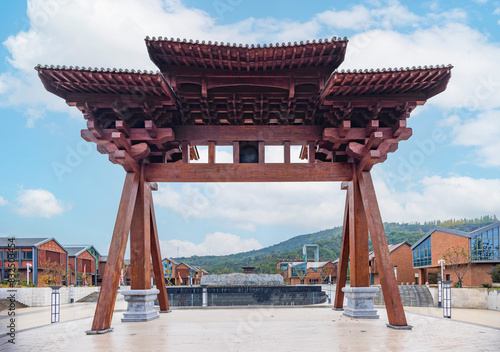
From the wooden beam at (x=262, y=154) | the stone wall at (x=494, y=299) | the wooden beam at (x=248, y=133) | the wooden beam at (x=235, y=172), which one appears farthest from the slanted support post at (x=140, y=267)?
the stone wall at (x=494, y=299)

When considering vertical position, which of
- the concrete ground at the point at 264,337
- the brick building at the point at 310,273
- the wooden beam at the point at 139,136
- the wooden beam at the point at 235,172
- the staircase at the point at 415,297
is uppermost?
the wooden beam at the point at 139,136

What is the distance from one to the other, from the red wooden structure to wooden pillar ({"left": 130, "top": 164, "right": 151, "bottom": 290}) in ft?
0.09

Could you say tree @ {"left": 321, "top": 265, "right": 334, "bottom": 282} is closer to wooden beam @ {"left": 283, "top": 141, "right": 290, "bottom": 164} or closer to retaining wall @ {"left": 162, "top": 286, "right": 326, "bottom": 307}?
retaining wall @ {"left": 162, "top": 286, "right": 326, "bottom": 307}

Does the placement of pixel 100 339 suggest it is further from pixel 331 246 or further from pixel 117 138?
pixel 331 246

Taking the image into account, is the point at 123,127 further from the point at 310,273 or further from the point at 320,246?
the point at 320,246

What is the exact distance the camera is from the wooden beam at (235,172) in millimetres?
11125

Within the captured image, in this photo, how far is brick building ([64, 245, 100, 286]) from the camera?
47.3 m

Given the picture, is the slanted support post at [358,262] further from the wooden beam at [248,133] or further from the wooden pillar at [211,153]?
the wooden pillar at [211,153]

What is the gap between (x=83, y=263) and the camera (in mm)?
50875

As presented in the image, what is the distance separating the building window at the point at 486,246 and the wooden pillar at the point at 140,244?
1175 inches

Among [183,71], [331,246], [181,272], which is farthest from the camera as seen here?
[331,246]

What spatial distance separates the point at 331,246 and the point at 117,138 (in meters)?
96.8

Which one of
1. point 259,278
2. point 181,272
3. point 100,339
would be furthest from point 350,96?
point 181,272

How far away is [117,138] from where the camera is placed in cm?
974
